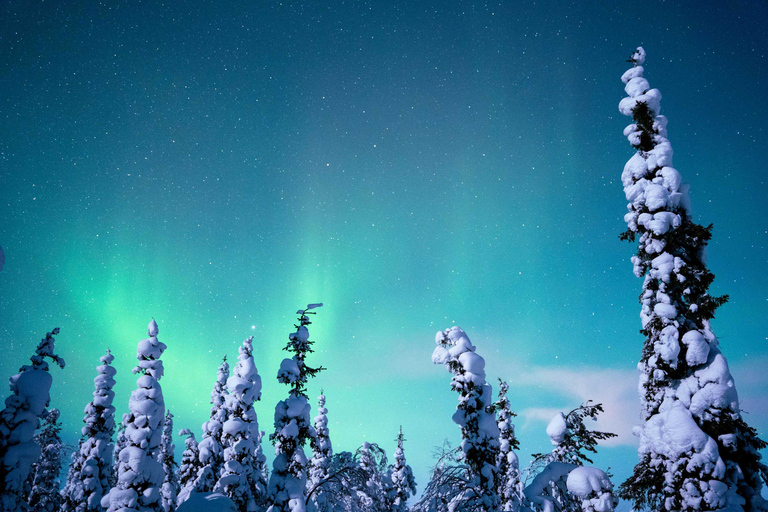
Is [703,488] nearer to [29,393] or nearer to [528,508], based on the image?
[528,508]

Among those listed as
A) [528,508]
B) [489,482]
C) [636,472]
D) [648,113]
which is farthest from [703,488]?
[648,113]

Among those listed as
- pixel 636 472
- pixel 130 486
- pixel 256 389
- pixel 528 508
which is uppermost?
pixel 256 389

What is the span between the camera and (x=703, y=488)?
8.44m

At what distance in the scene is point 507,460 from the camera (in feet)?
92.1

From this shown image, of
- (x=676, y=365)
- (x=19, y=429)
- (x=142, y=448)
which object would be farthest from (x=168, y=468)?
(x=676, y=365)

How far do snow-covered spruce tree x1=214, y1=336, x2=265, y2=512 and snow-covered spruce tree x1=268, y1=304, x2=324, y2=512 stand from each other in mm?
5318

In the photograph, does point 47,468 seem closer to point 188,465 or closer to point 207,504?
point 188,465

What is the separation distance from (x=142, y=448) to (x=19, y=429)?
596 cm

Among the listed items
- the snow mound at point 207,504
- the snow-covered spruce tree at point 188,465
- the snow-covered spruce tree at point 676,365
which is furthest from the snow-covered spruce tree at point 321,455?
the snow-covered spruce tree at point 676,365

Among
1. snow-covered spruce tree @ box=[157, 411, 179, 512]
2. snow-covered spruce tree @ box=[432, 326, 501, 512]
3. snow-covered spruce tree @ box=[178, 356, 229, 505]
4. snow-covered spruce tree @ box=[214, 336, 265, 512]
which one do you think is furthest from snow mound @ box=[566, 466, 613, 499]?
snow-covered spruce tree @ box=[157, 411, 179, 512]

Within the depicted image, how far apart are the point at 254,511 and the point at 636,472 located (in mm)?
20423

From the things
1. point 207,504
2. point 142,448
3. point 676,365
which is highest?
point 142,448

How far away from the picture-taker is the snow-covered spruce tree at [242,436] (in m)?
21.6

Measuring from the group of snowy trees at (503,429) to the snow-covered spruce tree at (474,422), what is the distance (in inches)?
2.1
